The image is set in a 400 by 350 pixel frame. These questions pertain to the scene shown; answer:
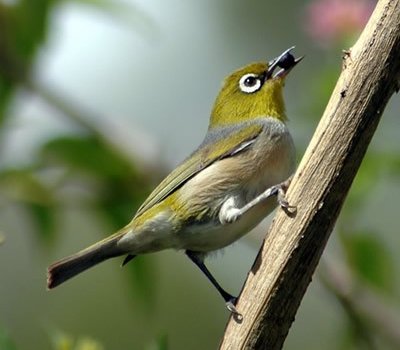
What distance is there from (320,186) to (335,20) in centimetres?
197

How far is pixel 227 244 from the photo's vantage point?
3908 mm

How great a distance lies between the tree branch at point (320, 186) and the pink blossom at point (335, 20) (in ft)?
6.17

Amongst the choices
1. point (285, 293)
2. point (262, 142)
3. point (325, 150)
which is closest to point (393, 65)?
point (325, 150)

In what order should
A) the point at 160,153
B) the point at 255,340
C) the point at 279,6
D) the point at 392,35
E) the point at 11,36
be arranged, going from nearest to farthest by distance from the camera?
1. the point at 392,35
2. the point at 255,340
3. the point at 11,36
4. the point at 160,153
5. the point at 279,6

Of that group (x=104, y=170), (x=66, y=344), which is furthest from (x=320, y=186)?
(x=104, y=170)

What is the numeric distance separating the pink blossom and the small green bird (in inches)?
12.6

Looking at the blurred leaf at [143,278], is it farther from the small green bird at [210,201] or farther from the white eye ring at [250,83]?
the white eye ring at [250,83]

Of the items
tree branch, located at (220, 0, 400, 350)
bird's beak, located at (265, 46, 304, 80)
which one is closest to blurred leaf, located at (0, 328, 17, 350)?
tree branch, located at (220, 0, 400, 350)

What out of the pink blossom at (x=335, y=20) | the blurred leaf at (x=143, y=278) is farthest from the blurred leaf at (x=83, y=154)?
A: the pink blossom at (x=335, y=20)

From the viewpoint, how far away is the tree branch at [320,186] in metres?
2.50

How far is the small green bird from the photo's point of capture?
3.80 m

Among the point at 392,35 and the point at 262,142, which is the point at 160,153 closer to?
the point at 262,142

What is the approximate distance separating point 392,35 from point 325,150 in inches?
12.0

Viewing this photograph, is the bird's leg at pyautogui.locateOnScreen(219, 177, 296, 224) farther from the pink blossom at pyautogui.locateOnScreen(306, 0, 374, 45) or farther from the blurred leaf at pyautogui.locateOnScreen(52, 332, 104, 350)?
the pink blossom at pyautogui.locateOnScreen(306, 0, 374, 45)
